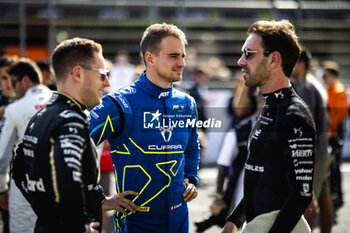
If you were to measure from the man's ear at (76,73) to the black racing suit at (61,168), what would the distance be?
0.13 metres

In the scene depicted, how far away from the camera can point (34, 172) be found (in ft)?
8.19

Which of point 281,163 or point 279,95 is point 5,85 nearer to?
point 279,95

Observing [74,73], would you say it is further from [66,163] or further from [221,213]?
[221,213]

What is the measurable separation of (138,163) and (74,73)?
85cm

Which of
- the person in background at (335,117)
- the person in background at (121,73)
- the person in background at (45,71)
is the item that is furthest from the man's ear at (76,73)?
the person in background at (121,73)

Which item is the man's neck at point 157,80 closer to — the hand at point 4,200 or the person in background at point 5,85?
the hand at point 4,200

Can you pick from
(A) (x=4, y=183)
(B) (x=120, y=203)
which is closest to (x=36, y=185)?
(B) (x=120, y=203)

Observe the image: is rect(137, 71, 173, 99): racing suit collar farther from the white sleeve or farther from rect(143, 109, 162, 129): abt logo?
the white sleeve

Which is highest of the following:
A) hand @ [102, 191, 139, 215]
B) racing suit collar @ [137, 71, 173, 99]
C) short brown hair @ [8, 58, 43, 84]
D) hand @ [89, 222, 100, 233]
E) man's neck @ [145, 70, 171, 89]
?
man's neck @ [145, 70, 171, 89]

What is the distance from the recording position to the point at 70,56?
8.88 feet

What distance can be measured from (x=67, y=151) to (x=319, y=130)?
11.6 ft

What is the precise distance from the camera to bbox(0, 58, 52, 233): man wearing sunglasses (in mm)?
4410

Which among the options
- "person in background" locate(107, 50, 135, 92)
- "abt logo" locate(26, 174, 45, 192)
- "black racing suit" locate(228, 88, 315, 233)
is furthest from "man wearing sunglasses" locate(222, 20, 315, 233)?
"person in background" locate(107, 50, 135, 92)

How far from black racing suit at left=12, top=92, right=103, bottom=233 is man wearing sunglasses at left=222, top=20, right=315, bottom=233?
90 centimetres
